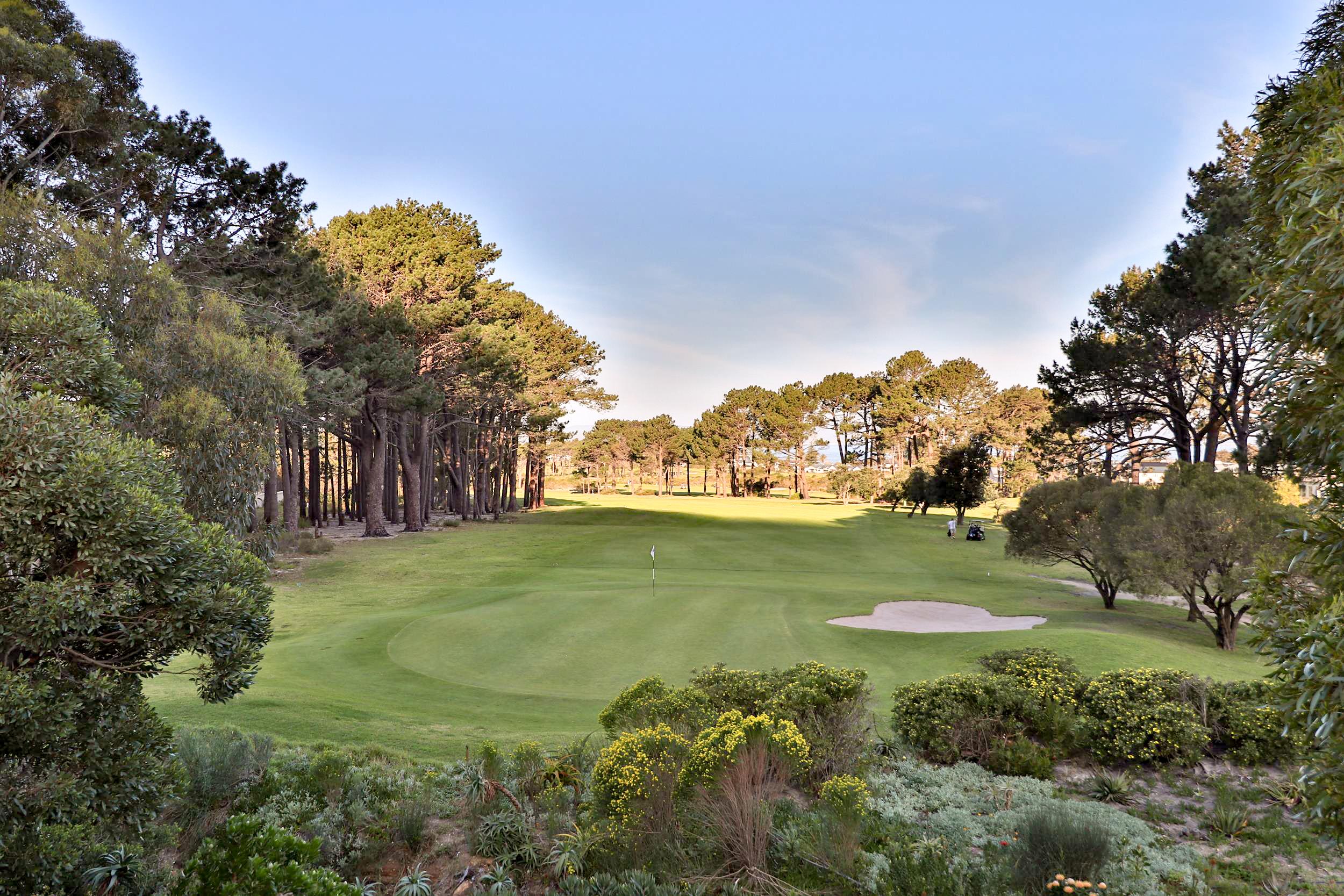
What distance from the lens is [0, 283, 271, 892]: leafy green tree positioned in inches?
147

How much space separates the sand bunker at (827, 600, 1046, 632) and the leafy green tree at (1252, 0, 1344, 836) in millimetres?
14442

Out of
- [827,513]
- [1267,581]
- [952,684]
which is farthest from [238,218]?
[827,513]

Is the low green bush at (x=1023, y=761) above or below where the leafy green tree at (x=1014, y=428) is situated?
below

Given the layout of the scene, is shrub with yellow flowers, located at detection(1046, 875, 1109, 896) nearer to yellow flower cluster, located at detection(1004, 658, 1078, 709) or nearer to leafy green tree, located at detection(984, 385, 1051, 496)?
yellow flower cluster, located at detection(1004, 658, 1078, 709)

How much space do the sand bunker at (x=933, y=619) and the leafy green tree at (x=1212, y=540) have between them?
131 inches

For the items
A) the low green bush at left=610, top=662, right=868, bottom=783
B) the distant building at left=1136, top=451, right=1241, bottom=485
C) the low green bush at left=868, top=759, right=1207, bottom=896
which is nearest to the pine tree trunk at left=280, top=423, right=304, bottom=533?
the low green bush at left=610, top=662, right=868, bottom=783

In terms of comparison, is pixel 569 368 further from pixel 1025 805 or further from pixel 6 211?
pixel 1025 805

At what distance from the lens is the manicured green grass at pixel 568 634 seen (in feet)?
33.1

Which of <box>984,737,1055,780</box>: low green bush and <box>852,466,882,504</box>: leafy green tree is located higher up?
<box>852,466,882,504</box>: leafy green tree

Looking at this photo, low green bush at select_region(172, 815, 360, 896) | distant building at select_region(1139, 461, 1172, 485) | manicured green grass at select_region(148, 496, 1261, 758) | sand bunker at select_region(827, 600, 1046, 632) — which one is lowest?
sand bunker at select_region(827, 600, 1046, 632)

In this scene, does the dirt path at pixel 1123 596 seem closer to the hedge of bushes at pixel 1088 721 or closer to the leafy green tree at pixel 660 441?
the hedge of bushes at pixel 1088 721

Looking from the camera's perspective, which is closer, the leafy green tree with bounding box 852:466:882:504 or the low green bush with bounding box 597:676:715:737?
the low green bush with bounding box 597:676:715:737

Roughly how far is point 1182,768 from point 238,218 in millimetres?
24219

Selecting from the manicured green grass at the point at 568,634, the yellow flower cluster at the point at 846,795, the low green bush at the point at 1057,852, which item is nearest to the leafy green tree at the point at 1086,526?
the manicured green grass at the point at 568,634
